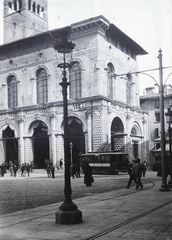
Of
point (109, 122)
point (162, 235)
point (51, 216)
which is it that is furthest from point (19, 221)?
point (109, 122)

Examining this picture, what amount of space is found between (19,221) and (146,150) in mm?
36155

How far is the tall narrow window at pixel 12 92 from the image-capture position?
40.6m

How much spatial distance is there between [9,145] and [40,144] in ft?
13.2

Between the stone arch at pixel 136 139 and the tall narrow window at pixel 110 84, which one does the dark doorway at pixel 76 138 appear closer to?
the tall narrow window at pixel 110 84

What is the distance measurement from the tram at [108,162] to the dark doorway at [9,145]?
472 inches

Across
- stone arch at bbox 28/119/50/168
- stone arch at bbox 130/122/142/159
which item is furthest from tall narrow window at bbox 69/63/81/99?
stone arch at bbox 130/122/142/159

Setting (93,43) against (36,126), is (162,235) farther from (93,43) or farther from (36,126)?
(36,126)

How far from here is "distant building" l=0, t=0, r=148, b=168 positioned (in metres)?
34.8

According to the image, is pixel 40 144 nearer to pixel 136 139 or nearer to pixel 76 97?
pixel 76 97

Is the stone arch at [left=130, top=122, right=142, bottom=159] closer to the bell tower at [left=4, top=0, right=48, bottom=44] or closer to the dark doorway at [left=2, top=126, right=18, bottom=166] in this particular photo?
the dark doorway at [left=2, top=126, right=18, bottom=166]

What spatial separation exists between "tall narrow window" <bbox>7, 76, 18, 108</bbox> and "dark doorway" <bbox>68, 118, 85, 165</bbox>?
306 inches

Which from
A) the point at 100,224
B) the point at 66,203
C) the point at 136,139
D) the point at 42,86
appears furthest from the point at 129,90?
the point at 100,224

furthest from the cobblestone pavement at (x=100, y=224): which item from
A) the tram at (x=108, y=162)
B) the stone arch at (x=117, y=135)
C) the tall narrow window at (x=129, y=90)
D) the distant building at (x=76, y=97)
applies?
the tall narrow window at (x=129, y=90)

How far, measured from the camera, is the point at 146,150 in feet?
140
